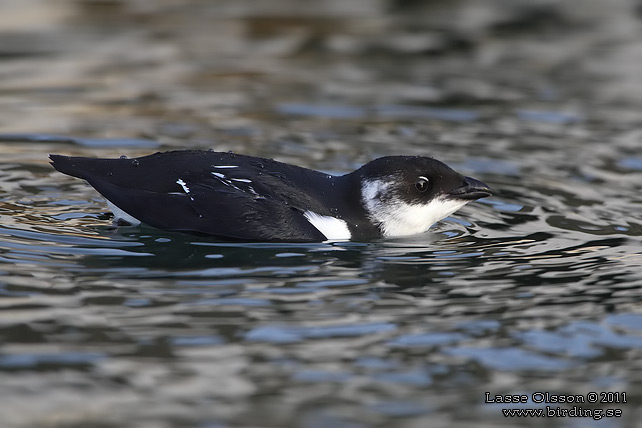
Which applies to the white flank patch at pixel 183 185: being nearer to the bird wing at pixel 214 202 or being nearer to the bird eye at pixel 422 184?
the bird wing at pixel 214 202

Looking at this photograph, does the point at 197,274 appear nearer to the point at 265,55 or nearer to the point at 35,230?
the point at 35,230

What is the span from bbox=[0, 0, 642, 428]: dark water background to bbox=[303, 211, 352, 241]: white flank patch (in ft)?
0.39

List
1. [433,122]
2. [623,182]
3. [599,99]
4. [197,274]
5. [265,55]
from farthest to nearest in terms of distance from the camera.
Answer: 1. [265,55]
2. [599,99]
3. [433,122]
4. [623,182]
5. [197,274]

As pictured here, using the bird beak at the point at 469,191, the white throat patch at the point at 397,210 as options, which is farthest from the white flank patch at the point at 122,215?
the bird beak at the point at 469,191

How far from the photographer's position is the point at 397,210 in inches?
286

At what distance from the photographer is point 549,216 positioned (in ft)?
26.1

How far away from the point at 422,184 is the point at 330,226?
70cm

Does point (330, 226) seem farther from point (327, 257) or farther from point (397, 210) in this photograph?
point (397, 210)

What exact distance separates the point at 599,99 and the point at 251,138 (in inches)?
161

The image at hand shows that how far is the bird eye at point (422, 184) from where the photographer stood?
23.7ft

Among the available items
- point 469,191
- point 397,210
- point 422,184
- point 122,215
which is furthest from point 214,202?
point 469,191

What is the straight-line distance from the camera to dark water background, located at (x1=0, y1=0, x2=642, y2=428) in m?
4.85

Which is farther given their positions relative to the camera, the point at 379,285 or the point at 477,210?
the point at 477,210

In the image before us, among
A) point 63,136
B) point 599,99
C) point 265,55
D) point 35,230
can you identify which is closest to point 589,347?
point 35,230
